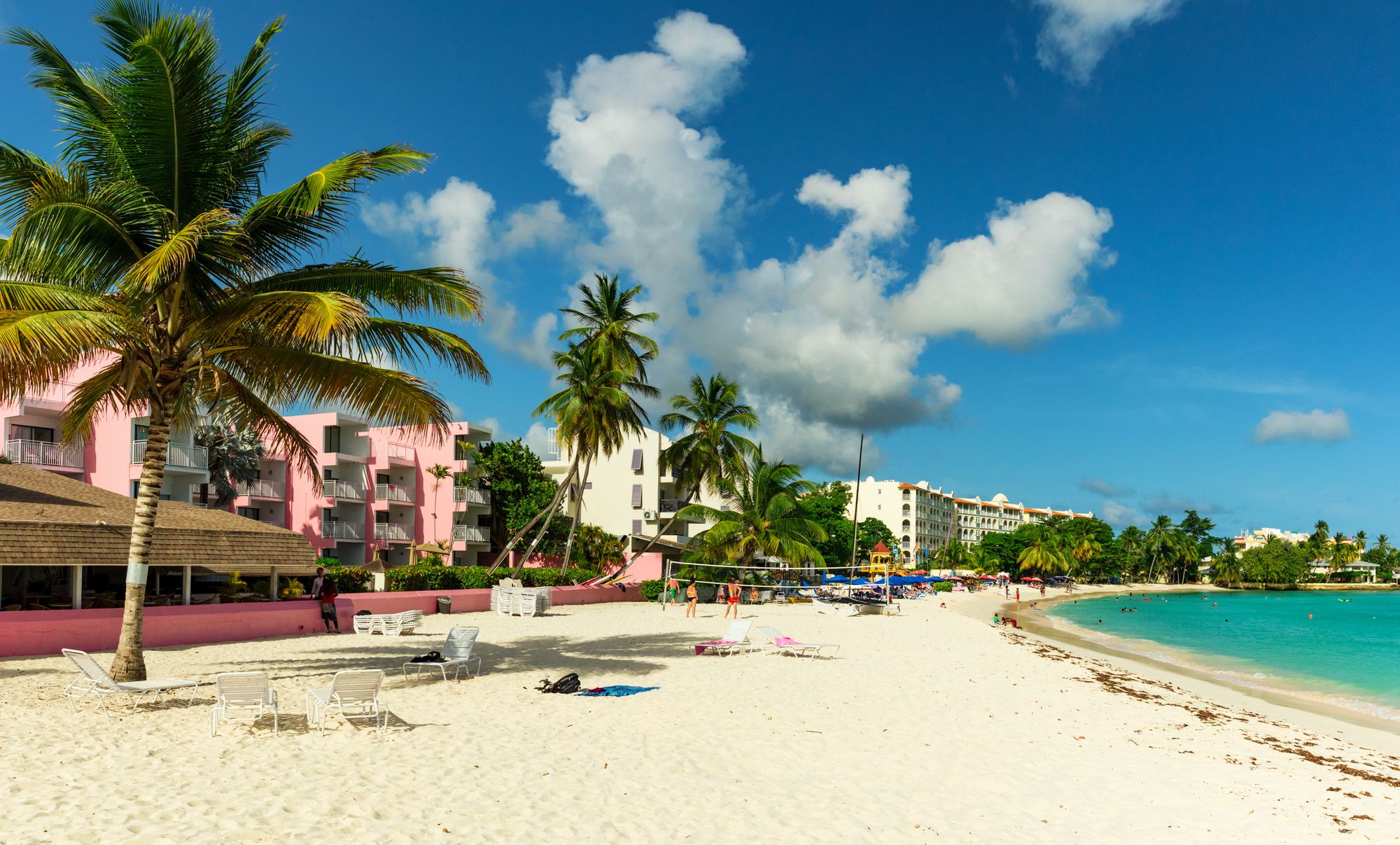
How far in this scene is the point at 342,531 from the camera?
4262 cm

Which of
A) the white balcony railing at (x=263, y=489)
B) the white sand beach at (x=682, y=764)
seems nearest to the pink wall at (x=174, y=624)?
the white sand beach at (x=682, y=764)

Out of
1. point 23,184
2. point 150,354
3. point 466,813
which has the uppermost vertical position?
point 23,184

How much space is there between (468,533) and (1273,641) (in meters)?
42.0

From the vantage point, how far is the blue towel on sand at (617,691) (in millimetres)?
12828

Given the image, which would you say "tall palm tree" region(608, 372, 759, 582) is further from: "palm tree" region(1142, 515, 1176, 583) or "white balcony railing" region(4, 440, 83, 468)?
"palm tree" region(1142, 515, 1176, 583)

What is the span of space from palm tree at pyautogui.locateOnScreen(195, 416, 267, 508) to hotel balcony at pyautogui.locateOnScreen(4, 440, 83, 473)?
4.13 meters

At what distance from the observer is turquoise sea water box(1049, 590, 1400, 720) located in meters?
24.7

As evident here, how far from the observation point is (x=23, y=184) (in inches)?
431

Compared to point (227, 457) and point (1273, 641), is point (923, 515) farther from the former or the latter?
point (227, 457)

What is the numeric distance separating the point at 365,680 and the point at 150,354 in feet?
18.7

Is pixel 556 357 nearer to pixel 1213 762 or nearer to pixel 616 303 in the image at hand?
pixel 616 303

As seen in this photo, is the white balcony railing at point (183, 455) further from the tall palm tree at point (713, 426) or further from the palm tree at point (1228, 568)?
the palm tree at point (1228, 568)

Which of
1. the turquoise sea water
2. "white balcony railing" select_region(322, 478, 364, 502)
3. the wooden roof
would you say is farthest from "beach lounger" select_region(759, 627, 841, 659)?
"white balcony railing" select_region(322, 478, 364, 502)

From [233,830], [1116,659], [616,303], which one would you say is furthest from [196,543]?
[1116,659]
